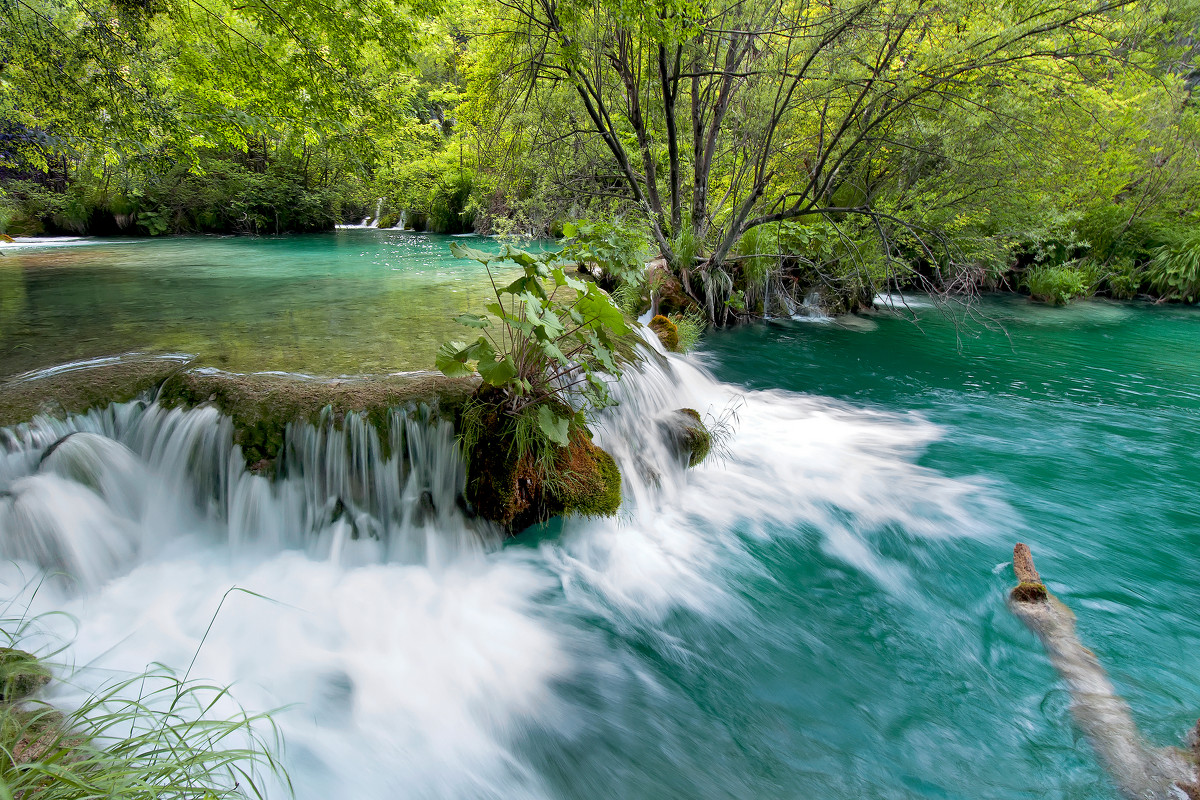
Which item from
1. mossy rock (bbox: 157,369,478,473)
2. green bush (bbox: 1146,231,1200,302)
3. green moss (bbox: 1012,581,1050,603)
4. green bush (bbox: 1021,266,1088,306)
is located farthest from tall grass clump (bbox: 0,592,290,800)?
green bush (bbox: 1146,231,1200,302)

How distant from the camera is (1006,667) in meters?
3.07

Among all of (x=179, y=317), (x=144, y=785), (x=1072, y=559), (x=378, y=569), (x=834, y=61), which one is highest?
(x=834, y=61)

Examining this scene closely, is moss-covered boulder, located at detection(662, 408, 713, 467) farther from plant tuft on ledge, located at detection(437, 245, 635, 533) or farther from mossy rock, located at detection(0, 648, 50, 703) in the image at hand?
mossy rock, located at detection(0, 648, 50, 703)

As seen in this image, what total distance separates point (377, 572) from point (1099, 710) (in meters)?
3.99

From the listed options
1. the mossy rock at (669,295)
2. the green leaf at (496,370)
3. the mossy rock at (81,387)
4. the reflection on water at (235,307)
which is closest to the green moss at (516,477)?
the green leaf at (496,370)

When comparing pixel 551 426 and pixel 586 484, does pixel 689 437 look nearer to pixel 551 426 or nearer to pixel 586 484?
pixel 586 484

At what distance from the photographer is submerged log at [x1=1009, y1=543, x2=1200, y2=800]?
7.60 feet

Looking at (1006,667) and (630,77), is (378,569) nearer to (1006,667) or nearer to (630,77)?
(1006,667)

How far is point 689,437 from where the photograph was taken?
508 centimetres

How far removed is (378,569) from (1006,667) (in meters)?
3.72

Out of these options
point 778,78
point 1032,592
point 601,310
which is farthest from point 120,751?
point 778,78

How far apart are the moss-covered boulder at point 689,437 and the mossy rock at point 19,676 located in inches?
161

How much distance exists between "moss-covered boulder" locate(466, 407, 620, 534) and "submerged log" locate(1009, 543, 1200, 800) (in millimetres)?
2713

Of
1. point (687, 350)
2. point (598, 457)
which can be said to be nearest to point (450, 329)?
point (598, 457)
